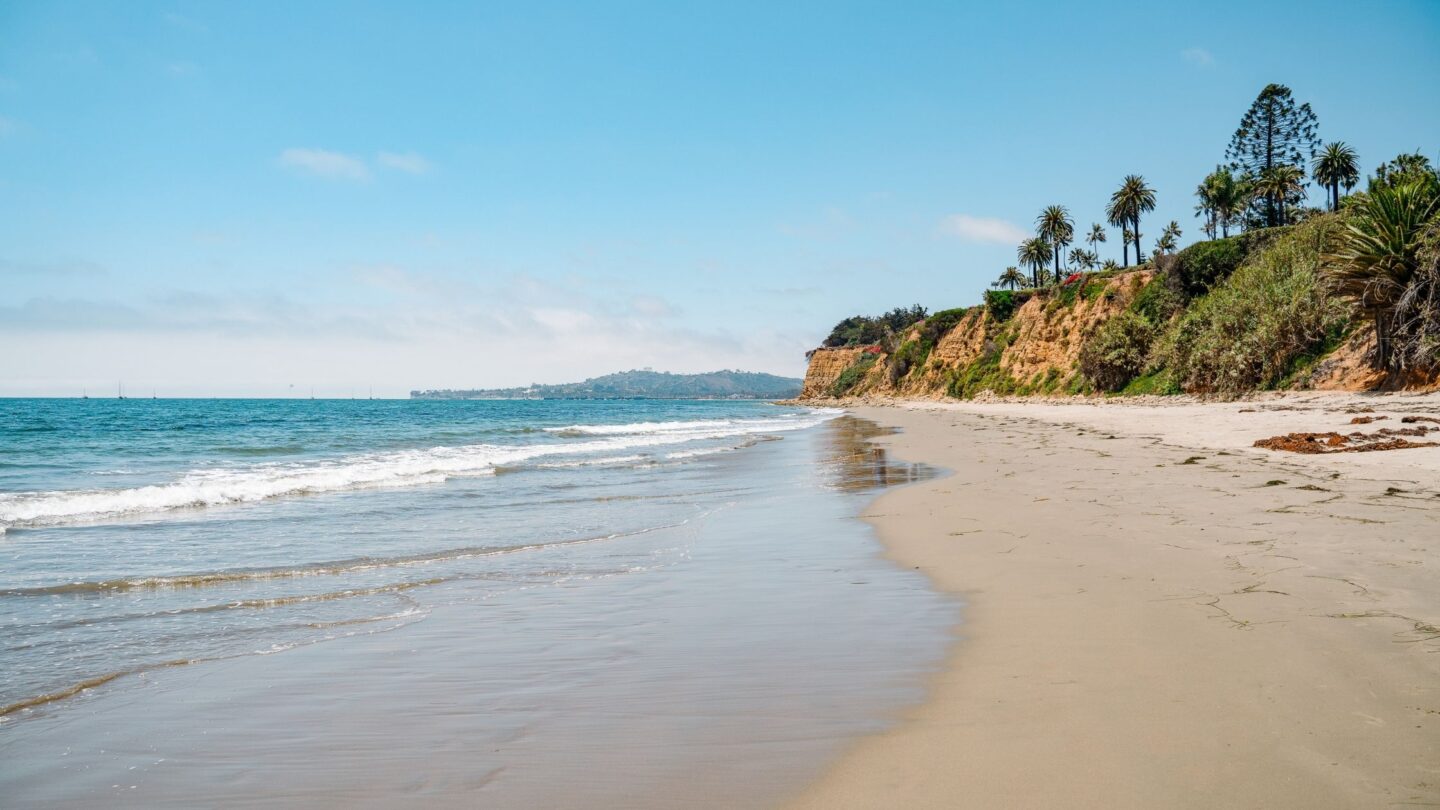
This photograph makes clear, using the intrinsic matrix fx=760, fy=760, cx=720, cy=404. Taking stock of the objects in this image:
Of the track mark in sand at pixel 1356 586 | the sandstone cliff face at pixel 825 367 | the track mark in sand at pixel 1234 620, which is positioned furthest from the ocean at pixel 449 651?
the sandstone cliff face at pixel 825 367

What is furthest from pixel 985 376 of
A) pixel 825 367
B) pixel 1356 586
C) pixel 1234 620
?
pixel 825 367

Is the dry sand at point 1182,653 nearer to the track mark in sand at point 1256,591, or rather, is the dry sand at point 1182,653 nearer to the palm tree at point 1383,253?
the track mark in sand at point 1256,591

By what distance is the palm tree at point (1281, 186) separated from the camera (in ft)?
200

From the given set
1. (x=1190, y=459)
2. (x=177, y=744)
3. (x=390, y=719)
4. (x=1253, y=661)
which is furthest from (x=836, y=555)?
(x=1190, y=459)

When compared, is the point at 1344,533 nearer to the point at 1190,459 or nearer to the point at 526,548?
the point at 1190,459

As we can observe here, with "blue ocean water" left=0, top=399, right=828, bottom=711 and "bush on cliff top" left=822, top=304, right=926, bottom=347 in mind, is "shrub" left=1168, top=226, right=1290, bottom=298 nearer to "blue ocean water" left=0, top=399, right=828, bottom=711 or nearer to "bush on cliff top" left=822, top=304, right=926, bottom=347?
"blue ocean water" left=0, top=399, right=828, bottom=711

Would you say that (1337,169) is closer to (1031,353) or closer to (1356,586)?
(1031,353)

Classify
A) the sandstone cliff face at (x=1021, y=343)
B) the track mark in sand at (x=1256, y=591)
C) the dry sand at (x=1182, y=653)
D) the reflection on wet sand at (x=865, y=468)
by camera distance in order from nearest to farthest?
the dry sand at (x=1182, y=653), the track mark in sand at (x=1256, y=591), the reflection on wet sand at (x=865, y=468), the sandstone cliff face at (x=1021, y=343)

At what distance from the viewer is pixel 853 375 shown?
110188 millimetres

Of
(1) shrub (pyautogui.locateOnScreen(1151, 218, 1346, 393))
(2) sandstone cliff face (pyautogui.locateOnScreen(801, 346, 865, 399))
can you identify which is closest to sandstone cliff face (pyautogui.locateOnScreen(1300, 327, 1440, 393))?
(1) shrub (pyautogui.locateOnScreen(1151, 218, 1346, 393))

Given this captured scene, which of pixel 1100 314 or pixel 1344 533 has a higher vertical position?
pixel 1100 314

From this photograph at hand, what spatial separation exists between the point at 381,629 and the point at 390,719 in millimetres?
1901

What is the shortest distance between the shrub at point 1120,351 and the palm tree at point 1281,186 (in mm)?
27773

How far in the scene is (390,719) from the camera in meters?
3.77
